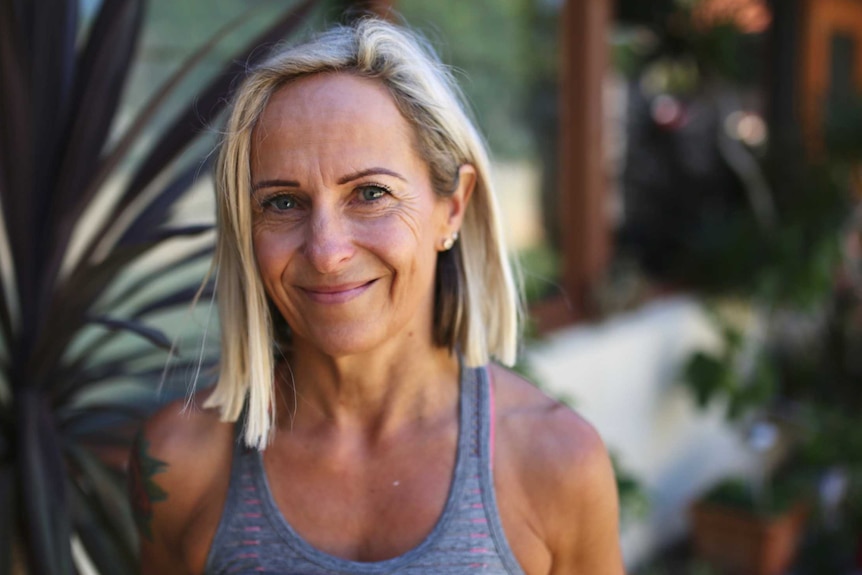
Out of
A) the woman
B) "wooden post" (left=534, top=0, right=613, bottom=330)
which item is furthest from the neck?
"wooden post" (left=534, top=0, right=613, bottom=330)

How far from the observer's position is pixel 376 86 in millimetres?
1211

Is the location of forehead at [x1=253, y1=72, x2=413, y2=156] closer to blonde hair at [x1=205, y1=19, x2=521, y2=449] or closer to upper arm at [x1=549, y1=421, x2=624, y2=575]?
blonde hair at [x1=205, y1=19, x2=521, y2=449]

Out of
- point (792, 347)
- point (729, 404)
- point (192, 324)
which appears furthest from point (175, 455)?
point (792, 347)

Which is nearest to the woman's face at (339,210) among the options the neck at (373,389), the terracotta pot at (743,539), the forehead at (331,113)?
the forehead at (331,113)

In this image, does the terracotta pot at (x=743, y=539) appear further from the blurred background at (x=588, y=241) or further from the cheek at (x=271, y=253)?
the cheek at (x=271, y=253)

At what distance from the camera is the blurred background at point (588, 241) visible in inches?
63.5

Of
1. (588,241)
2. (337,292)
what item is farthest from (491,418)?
(588,241)

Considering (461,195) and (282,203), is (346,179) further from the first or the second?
(461,195)

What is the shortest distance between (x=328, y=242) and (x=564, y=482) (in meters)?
0.51

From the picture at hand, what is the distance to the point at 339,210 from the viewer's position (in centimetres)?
120

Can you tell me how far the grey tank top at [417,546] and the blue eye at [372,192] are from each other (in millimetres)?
372

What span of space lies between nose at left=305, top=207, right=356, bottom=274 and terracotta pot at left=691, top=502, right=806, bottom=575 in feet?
11.6

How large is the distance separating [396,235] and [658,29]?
5.82 metres

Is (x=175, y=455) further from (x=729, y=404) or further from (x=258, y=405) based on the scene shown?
(x=729, y=404)
